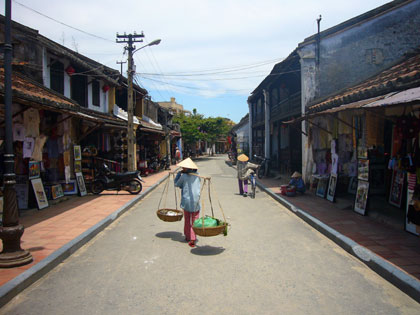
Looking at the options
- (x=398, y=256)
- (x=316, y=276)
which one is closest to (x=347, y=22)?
(x=398, y=256)

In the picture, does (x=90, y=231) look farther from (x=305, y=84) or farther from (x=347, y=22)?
(x=347, y=22)

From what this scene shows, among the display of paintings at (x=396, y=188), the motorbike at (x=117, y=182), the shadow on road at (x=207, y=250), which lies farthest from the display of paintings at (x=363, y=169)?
the motorbike at (x=117, y=182)

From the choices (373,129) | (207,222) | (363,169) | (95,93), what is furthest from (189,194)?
(95,93)

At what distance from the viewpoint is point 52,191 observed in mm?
10203

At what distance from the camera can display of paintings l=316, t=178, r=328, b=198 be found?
36.6ft

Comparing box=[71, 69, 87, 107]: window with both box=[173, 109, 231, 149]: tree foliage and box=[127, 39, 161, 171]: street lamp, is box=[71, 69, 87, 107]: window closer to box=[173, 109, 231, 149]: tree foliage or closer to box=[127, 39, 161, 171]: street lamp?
box=[127, 39, 161, 171]: street lamp

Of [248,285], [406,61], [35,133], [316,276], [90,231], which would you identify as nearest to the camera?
[248,285]

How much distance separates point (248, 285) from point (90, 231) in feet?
13.1

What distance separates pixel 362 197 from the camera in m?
8.34

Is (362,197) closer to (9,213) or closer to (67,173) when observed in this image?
(9,213)

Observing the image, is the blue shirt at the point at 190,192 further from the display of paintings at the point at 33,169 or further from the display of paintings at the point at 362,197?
the display of paintings at the point at 33,169

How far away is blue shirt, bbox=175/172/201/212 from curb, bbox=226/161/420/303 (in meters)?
2.81

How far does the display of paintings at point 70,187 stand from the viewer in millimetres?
11320

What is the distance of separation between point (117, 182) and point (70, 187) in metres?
1.75
